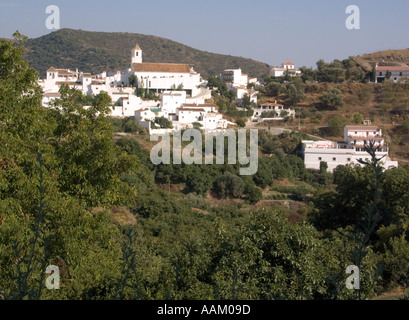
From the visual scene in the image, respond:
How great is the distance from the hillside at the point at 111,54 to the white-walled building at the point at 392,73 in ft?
140

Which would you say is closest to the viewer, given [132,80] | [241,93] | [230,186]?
[230,186]

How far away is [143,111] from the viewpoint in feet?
107

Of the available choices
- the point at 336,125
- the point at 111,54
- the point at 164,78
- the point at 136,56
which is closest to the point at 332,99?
the point at 336,125

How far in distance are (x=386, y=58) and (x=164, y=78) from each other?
2726 cm

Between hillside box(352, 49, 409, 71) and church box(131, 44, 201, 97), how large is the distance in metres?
19.5

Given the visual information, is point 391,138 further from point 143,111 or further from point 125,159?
point 125,159

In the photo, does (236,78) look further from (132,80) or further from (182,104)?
(182,104)

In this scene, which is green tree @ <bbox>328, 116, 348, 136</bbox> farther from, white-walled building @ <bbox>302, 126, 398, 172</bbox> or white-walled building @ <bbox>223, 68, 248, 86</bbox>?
white-walled building @ <bbox>223, 68, 248, 86</bbox>

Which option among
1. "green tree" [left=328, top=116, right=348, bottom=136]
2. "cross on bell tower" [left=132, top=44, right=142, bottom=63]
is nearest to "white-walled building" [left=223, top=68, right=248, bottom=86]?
"cross on bell tower" [left=132, top=44, right=142, bottom=63]

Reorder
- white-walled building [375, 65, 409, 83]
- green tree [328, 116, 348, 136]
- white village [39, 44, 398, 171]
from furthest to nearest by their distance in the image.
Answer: white-walled building [375, 65, 409, 83], green tree [328, 116, 348, 136], white village [39, 44, 398, 171]

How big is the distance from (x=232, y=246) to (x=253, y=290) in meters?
0.97

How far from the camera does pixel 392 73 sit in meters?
45.2

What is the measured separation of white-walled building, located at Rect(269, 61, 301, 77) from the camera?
48.4 metres
